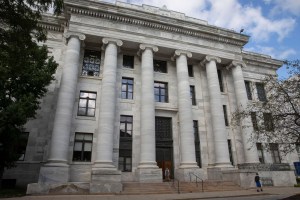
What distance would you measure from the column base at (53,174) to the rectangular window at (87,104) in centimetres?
575

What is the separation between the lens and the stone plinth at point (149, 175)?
2033cm

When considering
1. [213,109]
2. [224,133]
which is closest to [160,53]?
[213,109]

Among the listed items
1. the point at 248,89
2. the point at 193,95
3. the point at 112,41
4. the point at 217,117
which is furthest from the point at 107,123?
the point at 248,89

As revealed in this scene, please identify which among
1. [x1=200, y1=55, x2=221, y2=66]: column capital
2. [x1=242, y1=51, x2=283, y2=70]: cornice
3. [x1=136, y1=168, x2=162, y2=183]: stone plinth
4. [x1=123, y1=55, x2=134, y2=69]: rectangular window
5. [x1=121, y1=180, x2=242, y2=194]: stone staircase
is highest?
[x1=242, y1=51, x2=283, y2=70]: cornice

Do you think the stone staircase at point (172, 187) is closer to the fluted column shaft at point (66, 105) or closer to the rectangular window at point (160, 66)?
the fluted column shaft at point (66, 105)

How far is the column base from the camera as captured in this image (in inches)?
728

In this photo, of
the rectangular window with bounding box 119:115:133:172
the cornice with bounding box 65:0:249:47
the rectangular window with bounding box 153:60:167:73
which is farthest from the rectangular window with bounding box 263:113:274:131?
the cornice with bounding box 65:0:249:47

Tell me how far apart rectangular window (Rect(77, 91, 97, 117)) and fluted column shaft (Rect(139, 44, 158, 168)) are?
499 centimetres

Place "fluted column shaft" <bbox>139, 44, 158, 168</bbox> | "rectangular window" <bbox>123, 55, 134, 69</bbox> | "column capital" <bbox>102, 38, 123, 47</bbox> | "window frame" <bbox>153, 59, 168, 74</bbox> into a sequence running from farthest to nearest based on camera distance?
"window frame" <bbox>153, 59, 168, 74</bbox>
"rectangular window" <bbox>123, 55, 134, 69</bbox>
"column capital" <bbox>102, 38, 123, 47</bbox>
"fluted column shaft" <bbox>139, 44, 158, 168</bbox>

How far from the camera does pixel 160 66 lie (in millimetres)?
28703

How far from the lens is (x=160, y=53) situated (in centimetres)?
2803

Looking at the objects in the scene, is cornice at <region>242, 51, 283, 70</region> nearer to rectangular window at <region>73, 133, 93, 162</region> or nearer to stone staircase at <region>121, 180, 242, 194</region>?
stone staircase at <region>121, 180, 242, 194</region>

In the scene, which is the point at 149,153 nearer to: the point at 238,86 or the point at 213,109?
the point at 213,109

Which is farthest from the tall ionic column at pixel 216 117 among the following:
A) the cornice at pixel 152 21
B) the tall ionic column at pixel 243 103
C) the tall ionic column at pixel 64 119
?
the tall ionic column at pixel 64 119
